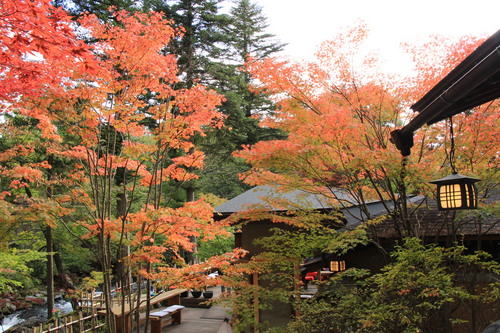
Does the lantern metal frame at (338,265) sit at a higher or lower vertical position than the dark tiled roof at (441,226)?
lower

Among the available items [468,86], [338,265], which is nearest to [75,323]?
[338,265]

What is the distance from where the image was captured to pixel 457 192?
3832 millimetres

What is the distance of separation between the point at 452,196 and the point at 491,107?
2.22 metres

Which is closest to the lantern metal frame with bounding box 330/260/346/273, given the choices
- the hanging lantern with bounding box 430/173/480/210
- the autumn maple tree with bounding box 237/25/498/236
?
the autumn maple tree with bounding box 237/25/498/236

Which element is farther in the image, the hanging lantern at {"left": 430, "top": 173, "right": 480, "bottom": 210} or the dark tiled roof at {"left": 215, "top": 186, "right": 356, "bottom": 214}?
the dark tiled roof at {"left": 215, "top": 186, "right": 356, "bottom": 214}

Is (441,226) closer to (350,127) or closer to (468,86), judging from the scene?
(350,127)

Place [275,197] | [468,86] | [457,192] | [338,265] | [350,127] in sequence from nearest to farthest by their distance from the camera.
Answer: [468,86] → [457,192] → [350,127] → [275,197] → [338,265]

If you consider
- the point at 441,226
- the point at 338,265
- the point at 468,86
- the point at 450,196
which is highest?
the point at 468,86

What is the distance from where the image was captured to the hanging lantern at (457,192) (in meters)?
3.79

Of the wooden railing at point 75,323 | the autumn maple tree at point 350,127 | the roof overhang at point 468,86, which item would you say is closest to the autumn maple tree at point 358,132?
the autumn maple tree at point 350,127

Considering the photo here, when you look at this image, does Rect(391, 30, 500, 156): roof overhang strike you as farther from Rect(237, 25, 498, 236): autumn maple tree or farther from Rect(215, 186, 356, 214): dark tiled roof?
Rect(215, 186, 356, 214): dark tiled roof

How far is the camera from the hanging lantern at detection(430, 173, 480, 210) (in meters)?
3.79

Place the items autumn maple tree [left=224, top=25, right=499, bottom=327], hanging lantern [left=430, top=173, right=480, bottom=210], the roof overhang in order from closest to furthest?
the roof overhang → hanging lantern [left=430, top=173, right=480, bottom=210] → autumn maple tree [left=224, top=25, right=499, bottom=327]

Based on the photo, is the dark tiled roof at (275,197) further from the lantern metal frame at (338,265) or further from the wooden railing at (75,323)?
the wooden railing at (75,323)
